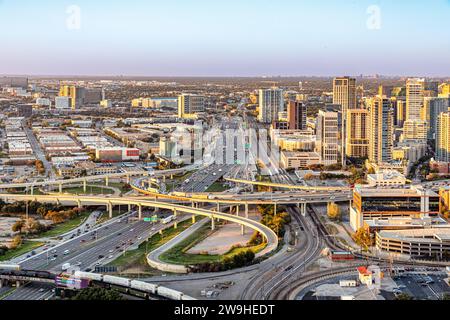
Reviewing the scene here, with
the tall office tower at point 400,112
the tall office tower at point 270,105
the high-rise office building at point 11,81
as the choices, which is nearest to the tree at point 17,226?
the high-rise office building at point 11,81

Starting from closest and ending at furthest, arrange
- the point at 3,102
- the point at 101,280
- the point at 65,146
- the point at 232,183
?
the point at 101,280
the point at 232,183
the point at 65,146
the point at 3,102

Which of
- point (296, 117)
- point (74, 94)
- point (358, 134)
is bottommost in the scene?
point (358, 134)

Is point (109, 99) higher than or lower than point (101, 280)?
higher

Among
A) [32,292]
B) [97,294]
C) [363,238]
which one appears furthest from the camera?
[363,238]

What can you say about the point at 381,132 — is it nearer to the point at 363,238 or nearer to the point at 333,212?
the point at 333,212

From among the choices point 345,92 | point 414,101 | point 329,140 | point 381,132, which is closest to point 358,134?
point 329,140

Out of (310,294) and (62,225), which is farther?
(62,225)

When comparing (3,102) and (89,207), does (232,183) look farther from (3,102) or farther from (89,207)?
(3,102)
